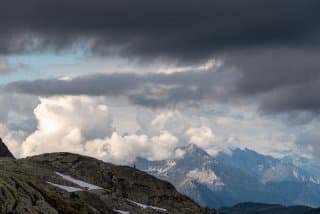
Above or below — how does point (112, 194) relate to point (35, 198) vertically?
above

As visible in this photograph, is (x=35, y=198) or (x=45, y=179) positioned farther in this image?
(x=45, y=179)

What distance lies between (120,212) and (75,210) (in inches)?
1087

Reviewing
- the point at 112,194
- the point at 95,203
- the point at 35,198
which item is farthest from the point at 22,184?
the point at 112,194

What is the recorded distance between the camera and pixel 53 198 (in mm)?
159875

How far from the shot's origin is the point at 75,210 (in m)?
160

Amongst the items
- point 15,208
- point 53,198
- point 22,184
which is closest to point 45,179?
point 53,198

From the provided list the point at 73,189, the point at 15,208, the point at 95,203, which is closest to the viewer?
the point at 15,208

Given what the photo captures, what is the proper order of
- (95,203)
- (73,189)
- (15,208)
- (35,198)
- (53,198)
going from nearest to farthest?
→ (15,208)
(35,198)
(53,198)
(95,203)
(73,189)

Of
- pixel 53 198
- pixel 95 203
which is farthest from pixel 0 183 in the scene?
pixel 95 203

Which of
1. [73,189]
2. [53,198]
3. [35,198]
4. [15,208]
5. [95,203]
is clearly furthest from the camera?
[73,189]

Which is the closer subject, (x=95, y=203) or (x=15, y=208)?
(x=15, y=208)

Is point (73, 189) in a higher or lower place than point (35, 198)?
higher

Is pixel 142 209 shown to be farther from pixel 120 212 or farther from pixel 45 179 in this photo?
pixel 45 179

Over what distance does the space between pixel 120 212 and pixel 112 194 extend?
14.9 meters
